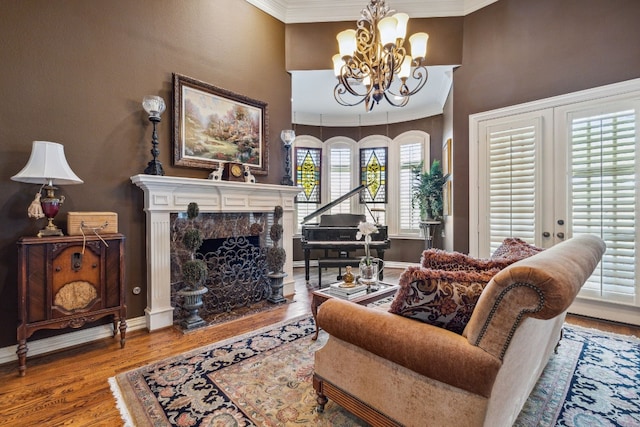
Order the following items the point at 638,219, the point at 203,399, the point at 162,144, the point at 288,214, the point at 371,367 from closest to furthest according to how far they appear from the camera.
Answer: the point at 371,367 < the point at 203,399 < the point at 638,219 < the point at 162,144 < the point at 288,214

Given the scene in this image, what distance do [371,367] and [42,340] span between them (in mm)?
2917

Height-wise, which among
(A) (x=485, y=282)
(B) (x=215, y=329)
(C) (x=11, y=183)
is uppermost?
(C) (x=11, y=183)

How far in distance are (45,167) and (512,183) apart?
15.8ft

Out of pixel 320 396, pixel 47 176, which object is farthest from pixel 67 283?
pixel 320 396

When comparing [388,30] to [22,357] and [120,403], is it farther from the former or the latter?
[22,357]

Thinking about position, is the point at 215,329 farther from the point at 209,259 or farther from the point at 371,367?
the point at 371,367

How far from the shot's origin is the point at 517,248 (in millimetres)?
2271

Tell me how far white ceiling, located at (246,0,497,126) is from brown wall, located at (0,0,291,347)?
0.97 m

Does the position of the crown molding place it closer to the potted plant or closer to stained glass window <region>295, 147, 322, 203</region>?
stained glass window <region>295, 147, 322, 203</region>

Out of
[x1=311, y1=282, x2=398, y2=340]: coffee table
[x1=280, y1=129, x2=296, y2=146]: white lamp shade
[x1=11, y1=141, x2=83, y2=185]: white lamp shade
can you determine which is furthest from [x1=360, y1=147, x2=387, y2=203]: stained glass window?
[x1=11, y1=141, x2=83, y2=185]: white lamp shade

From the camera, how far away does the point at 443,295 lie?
1364 millimetres

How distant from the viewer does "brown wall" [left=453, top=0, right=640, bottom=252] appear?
3.15m

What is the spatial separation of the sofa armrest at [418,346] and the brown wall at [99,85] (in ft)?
8.54

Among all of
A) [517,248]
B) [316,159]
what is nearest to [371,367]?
[517,248]
